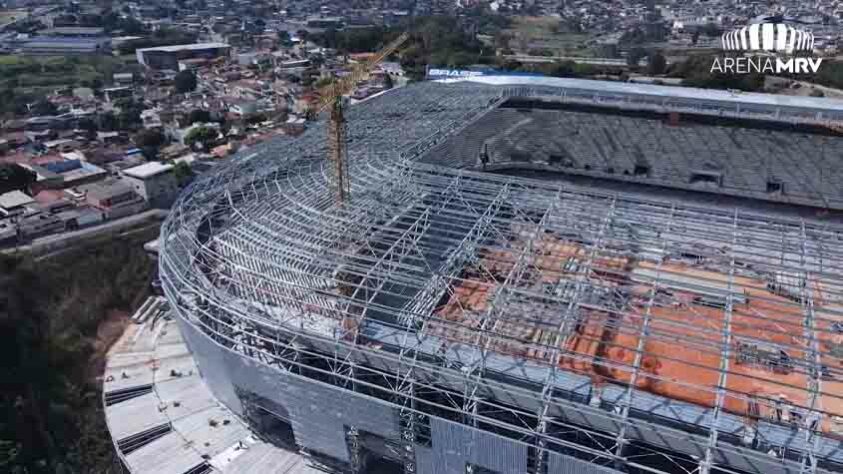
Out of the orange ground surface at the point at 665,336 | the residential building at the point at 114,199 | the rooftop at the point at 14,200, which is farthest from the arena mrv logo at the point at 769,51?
the rooftop at the point at 14,200

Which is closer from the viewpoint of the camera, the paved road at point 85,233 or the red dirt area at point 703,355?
the red dirt area at point 703,355

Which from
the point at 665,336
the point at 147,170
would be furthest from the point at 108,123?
the point at 665,336

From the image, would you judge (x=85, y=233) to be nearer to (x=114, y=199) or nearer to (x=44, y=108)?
(x=114, y=199)

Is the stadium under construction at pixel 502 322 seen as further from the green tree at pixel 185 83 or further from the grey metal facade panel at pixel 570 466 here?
the green tree at pixel 185 83

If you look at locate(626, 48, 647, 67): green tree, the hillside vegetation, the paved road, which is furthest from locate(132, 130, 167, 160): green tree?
locate(626, 48, 647, 67): green tree

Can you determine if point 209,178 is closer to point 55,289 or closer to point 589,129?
point 55,289

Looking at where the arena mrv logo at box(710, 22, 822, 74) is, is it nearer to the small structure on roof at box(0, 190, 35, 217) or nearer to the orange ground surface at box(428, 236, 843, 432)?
the orange ground surface at box(428, 236, 843, 432)
